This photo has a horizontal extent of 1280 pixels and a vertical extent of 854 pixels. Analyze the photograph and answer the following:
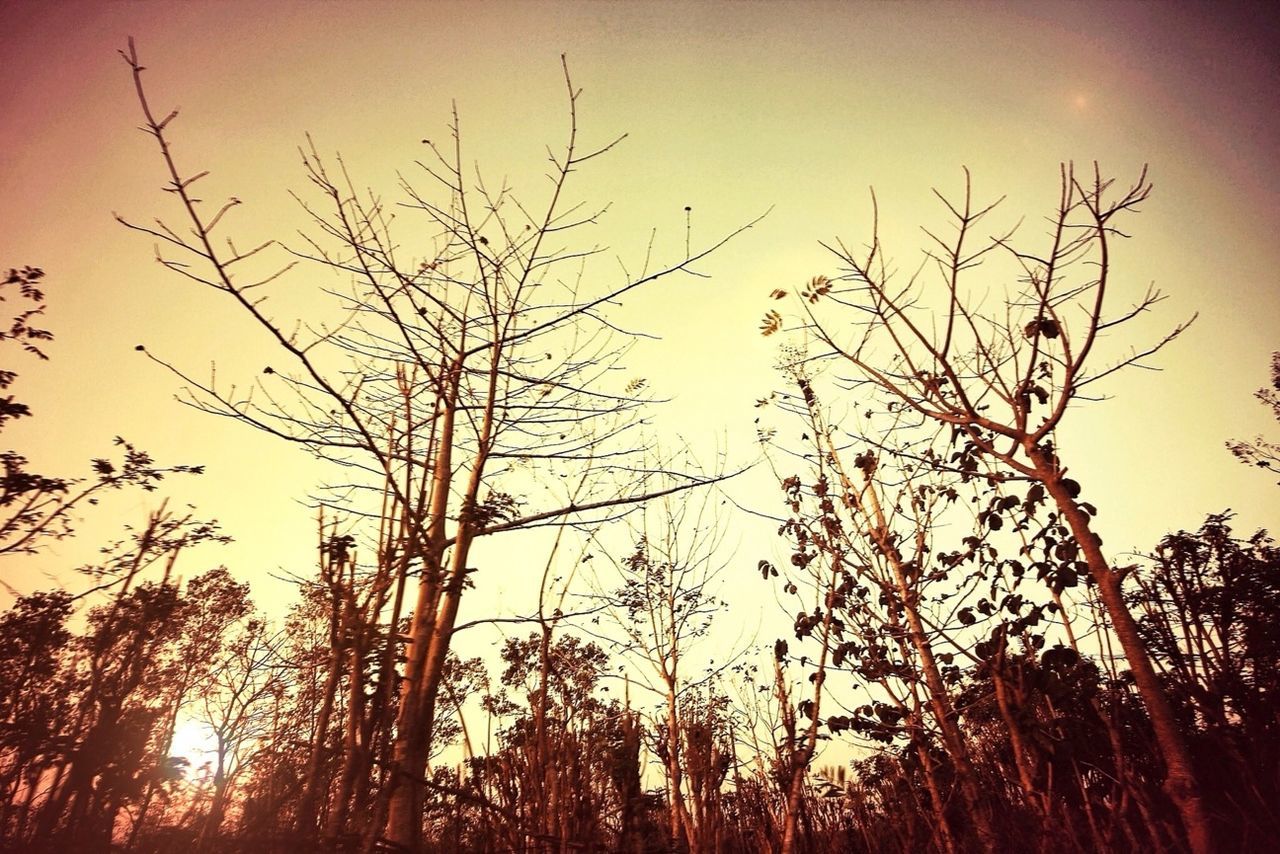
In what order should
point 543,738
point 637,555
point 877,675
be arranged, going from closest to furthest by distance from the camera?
point 543,738 < point 877,675 < point 637,555

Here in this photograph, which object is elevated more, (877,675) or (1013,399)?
(1013,399)

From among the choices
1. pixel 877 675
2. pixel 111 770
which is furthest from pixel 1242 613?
pixel 111 770

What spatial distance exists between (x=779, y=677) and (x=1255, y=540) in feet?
76.6

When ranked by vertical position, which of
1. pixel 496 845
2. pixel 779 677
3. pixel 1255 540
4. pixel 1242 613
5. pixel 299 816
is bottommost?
pixel 496 845

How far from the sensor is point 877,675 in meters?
4.38

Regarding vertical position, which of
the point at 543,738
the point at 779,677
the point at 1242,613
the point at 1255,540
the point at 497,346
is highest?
the point at 1255,540

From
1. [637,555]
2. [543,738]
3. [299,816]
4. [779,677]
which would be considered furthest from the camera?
[637,555]

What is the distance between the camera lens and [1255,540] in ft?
55.4

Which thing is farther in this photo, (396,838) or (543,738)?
(543,738)

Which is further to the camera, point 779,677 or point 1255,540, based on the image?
point 1255,540

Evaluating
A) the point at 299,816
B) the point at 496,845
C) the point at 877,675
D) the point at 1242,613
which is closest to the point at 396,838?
the point at 496,845

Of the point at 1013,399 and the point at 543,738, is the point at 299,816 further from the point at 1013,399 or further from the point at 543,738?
the point at 1013,399

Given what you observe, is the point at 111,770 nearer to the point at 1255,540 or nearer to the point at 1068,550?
the point at 1068,550

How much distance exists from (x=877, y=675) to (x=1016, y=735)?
1.41m
